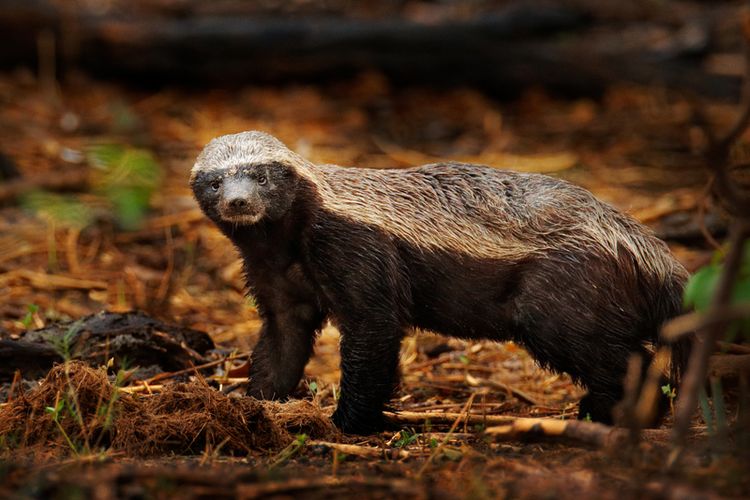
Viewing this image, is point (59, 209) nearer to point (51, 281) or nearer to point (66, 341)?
point (51, 281)

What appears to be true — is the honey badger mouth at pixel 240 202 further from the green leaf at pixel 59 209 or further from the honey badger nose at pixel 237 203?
the green leaf at pixel 59 209

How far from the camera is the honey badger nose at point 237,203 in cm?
543

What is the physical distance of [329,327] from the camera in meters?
8.01

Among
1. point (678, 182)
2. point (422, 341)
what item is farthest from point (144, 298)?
point (678, 182)

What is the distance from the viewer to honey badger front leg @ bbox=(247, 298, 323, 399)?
241 inches

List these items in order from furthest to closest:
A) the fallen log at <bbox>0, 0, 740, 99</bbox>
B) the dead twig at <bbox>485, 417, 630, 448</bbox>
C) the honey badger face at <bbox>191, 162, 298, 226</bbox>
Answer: the fallen log at <bbox>0, 0, 740, 99</bbox> → the honey badger face at <bbox>191, 162, 298, 226</bbox> → the dead twig at <bbox>485, 417, 630, 448</bbox>

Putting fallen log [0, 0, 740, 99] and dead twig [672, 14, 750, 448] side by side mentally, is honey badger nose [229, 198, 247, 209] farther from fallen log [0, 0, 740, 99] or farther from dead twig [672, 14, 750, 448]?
fallen log [0, 0, 740, 99]

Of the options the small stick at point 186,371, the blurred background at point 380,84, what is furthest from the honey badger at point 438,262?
the blurred background at point 380,84

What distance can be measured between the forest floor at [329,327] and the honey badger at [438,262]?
0.48 m

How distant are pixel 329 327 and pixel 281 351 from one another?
1.87 m

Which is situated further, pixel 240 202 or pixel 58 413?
pixel 240 202

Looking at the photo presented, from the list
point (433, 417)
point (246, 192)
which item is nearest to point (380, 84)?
point (246, 192)

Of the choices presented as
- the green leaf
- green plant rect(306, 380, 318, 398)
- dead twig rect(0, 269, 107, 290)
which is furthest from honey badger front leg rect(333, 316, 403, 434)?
the green leaf

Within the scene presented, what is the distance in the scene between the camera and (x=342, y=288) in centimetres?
562
